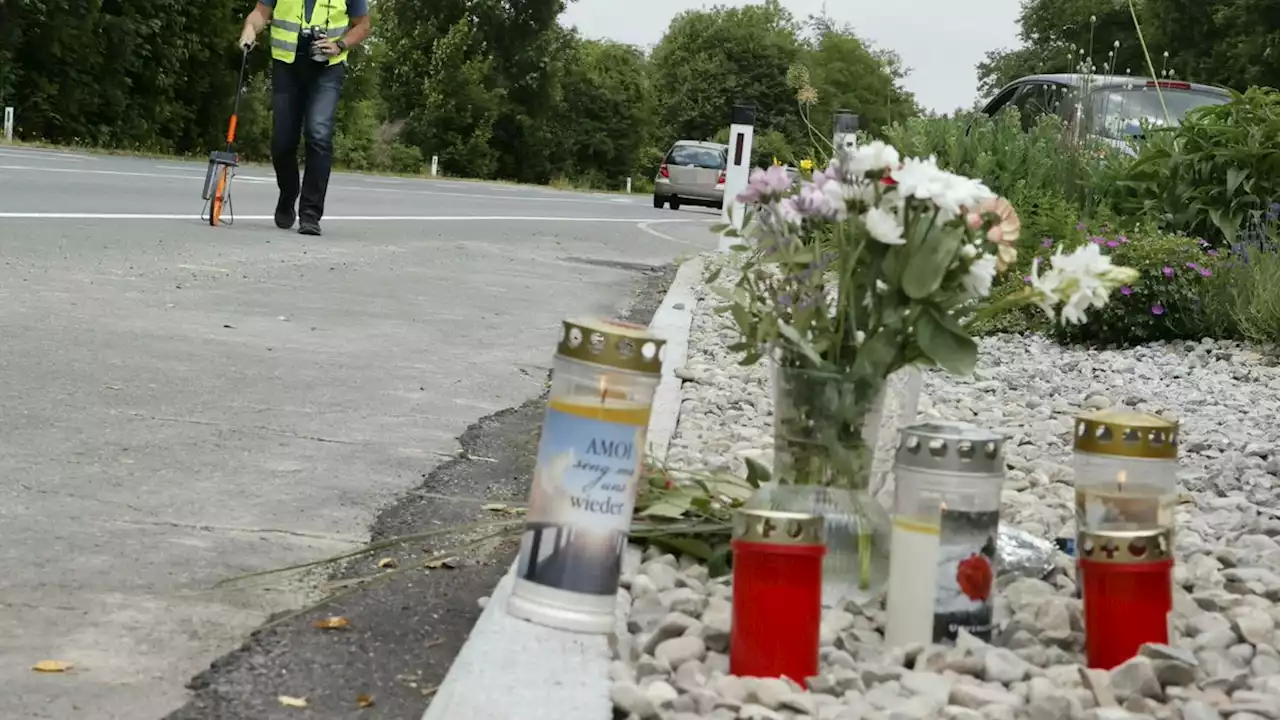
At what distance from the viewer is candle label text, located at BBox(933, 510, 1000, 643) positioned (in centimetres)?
260

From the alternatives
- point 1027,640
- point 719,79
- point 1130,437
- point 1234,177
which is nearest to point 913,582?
point 1027,640

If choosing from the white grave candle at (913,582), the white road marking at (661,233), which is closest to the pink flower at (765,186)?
the white grave candle at (913,582)

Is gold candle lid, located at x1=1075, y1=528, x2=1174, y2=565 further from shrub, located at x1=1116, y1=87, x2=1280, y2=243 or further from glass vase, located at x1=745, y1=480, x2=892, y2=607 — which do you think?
shrub, located at x1=1116, y1=87, x2=1280, y2=243

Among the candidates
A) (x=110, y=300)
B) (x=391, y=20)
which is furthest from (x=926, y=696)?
(x=391, y=20)

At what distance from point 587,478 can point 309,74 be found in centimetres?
814

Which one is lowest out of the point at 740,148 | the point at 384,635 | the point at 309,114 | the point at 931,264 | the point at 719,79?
the point at 384,635

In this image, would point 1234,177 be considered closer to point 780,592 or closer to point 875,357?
point 875,357

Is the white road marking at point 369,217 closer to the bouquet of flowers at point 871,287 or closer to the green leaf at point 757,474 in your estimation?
the green leaf at point 757,474

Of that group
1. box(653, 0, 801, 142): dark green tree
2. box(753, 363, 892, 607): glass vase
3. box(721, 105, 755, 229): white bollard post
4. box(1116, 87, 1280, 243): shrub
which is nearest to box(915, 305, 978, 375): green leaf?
box(753, 363, 892, 607): glass vase

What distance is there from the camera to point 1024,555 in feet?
10.3

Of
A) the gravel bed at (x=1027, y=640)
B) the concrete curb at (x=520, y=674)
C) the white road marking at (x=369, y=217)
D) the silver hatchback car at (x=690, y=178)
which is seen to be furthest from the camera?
the silver hatchback car at (x=690, y=178)

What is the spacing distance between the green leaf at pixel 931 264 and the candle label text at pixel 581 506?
56cm

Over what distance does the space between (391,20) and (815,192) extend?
2094 inches

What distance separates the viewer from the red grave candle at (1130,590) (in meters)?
2.54
